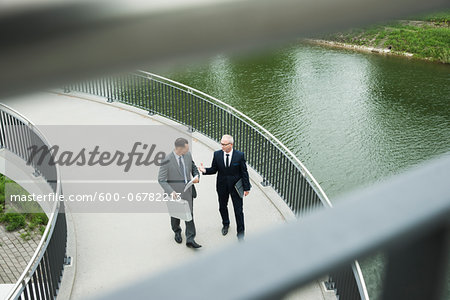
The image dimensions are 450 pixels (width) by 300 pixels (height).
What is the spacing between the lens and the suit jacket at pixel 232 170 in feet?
25.1

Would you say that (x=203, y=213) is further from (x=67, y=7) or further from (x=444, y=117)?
(x=444, y=117)

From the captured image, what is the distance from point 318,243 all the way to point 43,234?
22.4 feet

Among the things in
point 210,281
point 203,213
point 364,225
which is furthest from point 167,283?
point 203,213

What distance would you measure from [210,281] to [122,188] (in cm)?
921

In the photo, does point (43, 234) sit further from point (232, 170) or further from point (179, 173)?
point (232, 170)

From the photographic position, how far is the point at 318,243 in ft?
1.65

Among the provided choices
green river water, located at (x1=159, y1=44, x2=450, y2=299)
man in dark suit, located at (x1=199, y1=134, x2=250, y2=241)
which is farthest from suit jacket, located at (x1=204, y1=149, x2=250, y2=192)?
green river water, located at (x1=159, y1=44, x2=450, y2=299)

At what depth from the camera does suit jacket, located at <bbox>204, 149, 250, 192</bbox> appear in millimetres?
7648

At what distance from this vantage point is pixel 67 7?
16.7 inches

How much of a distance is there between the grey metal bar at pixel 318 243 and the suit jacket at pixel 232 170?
7018 mm

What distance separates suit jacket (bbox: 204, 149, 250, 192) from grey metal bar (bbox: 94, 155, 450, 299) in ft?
23.0

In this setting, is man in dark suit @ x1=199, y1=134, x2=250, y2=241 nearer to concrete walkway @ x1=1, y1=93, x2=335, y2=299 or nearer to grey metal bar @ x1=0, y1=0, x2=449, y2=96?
concrete walkway @ x1=1, y1=93, x2=335, y2=299

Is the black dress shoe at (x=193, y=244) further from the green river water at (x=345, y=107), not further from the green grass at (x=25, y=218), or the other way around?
the green river water at (x=345, y=107)

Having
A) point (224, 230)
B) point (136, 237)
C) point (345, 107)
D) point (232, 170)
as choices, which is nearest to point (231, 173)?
point (232, 170)
